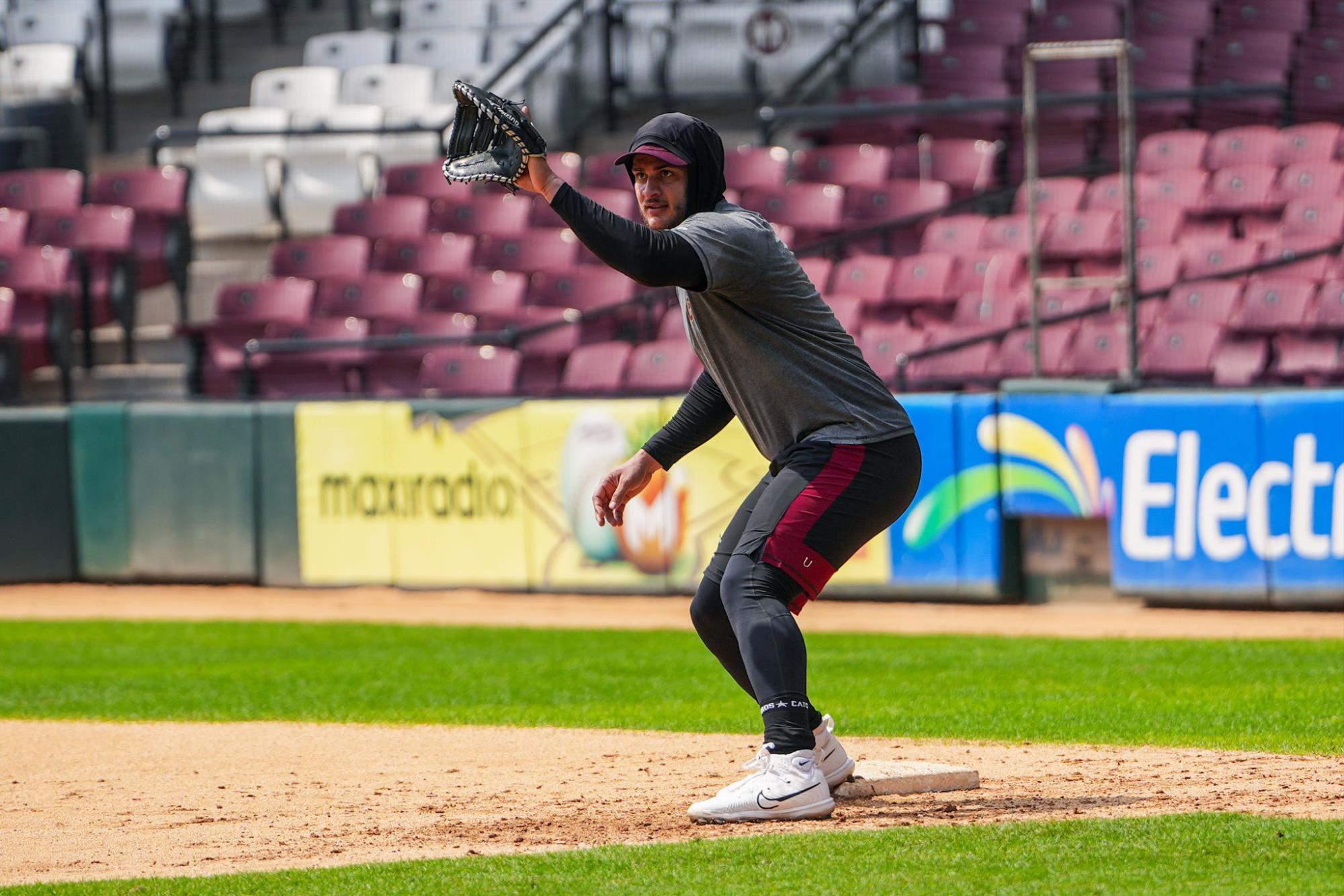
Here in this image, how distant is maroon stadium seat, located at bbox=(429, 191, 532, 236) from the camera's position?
18.0 meters

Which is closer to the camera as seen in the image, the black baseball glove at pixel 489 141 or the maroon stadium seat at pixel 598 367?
the black baseball glove at pixel 489 141

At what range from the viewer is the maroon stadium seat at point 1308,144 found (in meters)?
15.3

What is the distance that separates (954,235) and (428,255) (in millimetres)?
4759

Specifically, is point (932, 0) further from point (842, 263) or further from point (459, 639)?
point (459, 639)

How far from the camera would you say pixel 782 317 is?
205 inches

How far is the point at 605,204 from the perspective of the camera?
17.4m

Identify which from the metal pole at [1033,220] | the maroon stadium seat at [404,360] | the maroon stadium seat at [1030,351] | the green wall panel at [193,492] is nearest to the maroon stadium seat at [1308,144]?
the maroon stadium seat at [1030,351]

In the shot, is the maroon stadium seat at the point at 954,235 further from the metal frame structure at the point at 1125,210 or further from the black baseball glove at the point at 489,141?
the black baseball glove at the point at 489,141


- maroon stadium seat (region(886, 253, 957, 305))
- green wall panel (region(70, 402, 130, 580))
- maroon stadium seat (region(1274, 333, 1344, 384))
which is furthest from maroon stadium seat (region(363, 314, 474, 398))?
maroon stadium seat (region(1274, 333, 1344, 384))

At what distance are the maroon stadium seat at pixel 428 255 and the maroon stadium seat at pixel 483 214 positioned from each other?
231 mm

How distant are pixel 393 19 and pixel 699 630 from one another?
18.0m

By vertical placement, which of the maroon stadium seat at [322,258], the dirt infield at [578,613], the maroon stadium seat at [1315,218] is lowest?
the dirt infield at [578,613]

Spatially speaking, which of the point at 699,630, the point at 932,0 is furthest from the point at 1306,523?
the point at 932,0

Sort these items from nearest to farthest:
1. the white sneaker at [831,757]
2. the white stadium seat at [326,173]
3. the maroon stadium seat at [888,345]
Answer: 1. the white sneaker at [831,757]
2. the maroon stadium seat at [888,345]
3. the white stadium seat at [326,173]
